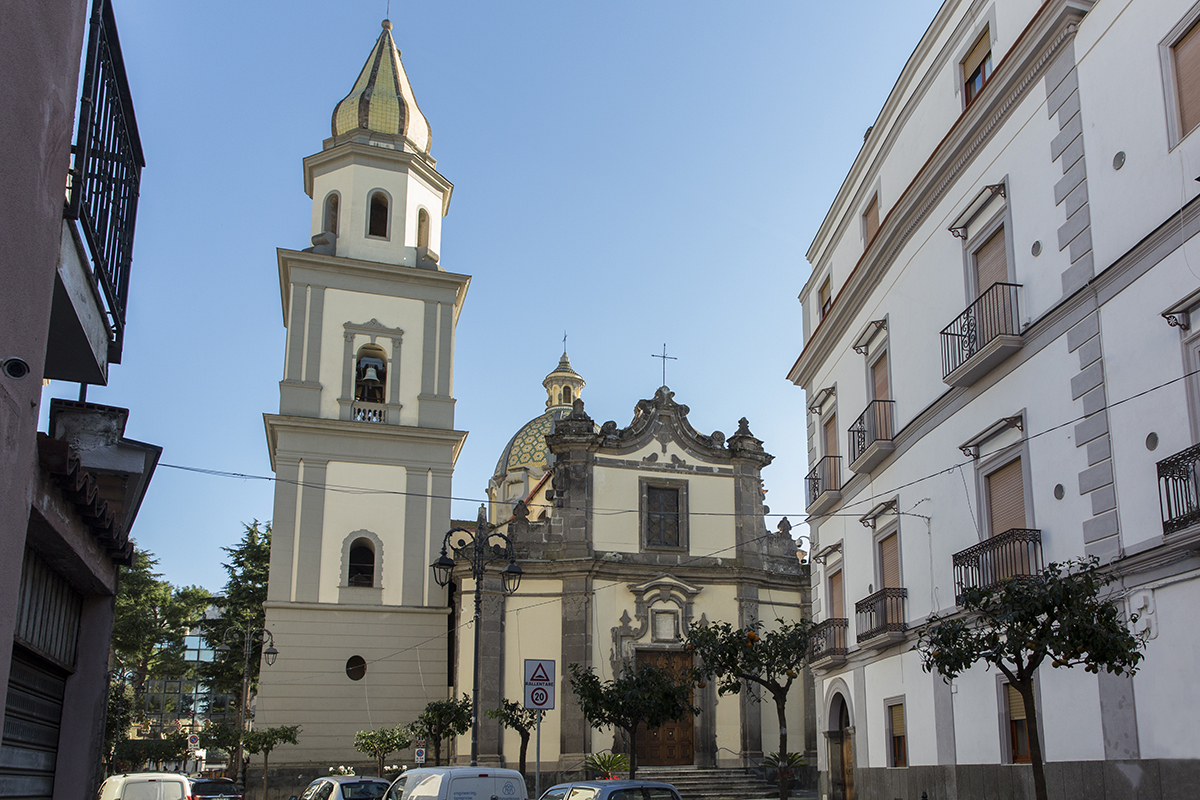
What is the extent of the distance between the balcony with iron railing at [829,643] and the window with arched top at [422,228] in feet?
71.6

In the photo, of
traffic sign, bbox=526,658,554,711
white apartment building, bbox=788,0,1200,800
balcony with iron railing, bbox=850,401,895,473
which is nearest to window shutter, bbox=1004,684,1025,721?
white apartment building, bbox=788,0,1200,800

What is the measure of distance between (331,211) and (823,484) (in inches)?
866

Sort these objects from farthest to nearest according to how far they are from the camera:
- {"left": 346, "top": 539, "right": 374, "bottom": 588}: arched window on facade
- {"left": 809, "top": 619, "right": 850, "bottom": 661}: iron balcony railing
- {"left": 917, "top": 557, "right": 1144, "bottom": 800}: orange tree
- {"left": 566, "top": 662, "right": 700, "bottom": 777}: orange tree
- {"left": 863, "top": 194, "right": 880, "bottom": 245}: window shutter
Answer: {"left": 346, "top": 539, "right": 374, "bottom": 588}: arched window on facade
{"left": 566, "top": 662, "right": 700, "bottom": 777}: orange tree
{"left": 809, "top": 619, "right": 850, "bottom": 661}: iron balcony railing
{"left": 863, "top": 194, "right": 880, "bottom": 245}: window shutter
{"left": 917, "top": 557, "right": 1144, "bottom": 800}: orange tree

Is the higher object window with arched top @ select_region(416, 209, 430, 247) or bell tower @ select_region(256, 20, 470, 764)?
window with arched top @ select_region(416, 209, 430, 247)

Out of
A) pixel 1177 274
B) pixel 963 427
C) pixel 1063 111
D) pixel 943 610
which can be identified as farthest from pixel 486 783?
pixel 1063 111

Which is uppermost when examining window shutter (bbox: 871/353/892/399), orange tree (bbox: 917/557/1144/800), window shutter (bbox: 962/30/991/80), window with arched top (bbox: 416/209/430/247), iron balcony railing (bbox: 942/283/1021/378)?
window with arched top (bbox: 416/209/430/247)

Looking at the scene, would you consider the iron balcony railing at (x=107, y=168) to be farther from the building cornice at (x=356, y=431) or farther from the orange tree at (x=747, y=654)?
the building cornice at (x=356, y=431)

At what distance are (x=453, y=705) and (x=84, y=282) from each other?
910 inches

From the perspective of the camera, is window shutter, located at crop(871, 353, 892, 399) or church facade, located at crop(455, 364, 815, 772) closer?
window shutter, located at crop(871, 353, 892, 399)

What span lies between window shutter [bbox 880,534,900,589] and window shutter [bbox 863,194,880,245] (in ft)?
18.2

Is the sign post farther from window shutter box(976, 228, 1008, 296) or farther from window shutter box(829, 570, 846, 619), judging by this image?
window shutter box(976, 228, 1008, 296)

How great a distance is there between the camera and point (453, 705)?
29609mm

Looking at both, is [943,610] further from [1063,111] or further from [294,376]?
[294,376]

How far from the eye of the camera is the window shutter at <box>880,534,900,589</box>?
18.6 m
